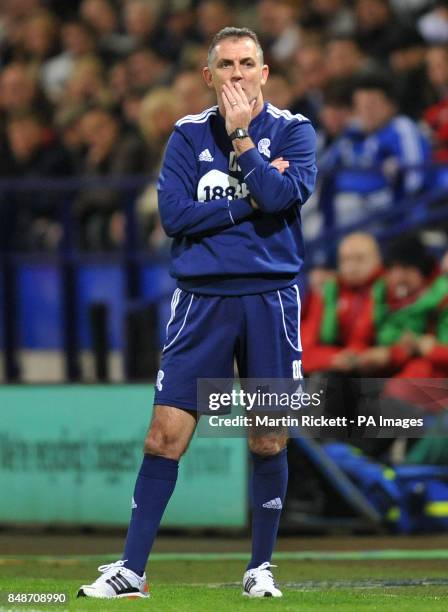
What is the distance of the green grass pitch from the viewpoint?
5008 millimetres

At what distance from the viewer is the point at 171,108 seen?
1215 cm

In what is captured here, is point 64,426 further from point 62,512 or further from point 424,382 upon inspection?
point 424,382

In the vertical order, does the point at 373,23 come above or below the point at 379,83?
above

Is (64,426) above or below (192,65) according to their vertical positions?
below

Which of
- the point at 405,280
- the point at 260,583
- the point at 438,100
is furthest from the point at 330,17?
the point at 260,583

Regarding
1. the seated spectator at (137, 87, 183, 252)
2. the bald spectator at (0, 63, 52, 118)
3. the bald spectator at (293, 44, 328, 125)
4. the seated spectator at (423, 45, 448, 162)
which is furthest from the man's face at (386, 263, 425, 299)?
the bald spectator at (0, 63, 52, 118)

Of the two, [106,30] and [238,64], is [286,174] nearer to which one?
[238,64]

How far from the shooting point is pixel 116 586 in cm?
513

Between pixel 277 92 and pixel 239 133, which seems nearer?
pixel 239 133

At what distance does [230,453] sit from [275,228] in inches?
165

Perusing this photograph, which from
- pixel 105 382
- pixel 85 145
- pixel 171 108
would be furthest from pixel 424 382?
pixel 85 145

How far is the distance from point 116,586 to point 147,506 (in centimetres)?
31

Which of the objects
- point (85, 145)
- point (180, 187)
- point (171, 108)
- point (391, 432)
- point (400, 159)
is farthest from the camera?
point (85, 145)

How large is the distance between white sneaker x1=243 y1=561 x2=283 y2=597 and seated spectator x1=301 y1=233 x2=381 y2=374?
433cm
